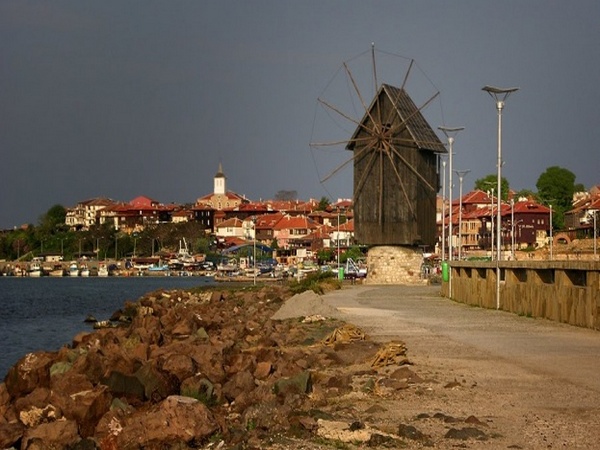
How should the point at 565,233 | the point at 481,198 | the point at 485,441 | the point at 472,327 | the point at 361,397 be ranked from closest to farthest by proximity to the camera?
the point at 485,441
the point at 361,397
the point at 472,327
the point at 565,233
the point at 481,198

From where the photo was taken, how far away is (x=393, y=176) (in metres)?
69.3

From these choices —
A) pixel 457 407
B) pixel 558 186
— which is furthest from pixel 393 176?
pixel 558 186

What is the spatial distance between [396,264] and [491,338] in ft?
147

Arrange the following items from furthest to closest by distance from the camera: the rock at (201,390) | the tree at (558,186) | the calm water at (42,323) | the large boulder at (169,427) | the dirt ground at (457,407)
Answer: the tree at (558,186)
the calm water at (42,323)
the rock at (201,390)
the large boulder at (169,427)
the dirt ground at (457,407)

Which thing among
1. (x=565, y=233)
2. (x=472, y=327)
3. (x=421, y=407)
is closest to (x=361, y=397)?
(x=421, y=407)

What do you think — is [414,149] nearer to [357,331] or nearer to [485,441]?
[357,331]

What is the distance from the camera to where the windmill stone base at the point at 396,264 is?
228 ft

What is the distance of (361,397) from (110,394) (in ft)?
10.8

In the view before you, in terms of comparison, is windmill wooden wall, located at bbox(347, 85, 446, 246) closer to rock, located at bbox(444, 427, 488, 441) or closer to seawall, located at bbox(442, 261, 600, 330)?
seawall, located at bbox(442, 261, 600, 330)

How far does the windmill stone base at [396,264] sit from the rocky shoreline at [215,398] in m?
45.6

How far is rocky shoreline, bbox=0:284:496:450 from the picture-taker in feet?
40.6

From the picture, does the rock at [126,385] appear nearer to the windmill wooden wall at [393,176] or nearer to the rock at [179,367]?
the rock at [179,367]

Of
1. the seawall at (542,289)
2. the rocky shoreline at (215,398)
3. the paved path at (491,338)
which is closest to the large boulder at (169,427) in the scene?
the rocky shoreline at (215,398)

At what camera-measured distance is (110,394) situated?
49.5ft
